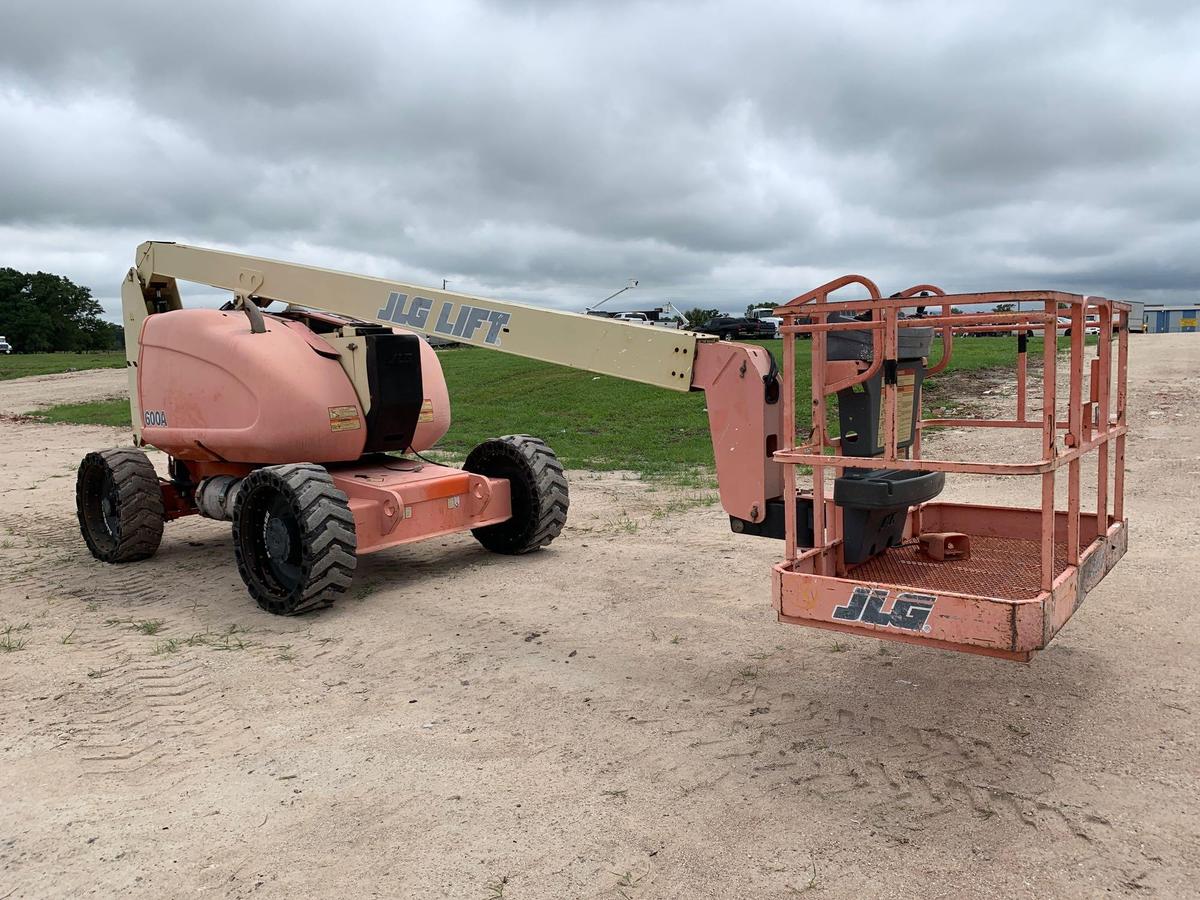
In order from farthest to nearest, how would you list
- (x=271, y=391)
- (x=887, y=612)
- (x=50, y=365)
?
(x=50, y=365) → (x=271, y=391) → (x=887, y=612)

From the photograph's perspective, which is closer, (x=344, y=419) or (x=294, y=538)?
(x=294, y=538)

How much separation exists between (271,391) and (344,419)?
1.86ft

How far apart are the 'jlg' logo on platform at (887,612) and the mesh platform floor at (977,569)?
0.85 m

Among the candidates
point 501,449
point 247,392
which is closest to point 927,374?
point 501,449

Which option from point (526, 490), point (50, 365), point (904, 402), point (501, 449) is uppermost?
point (50, 365)

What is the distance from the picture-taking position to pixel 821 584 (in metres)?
4.04

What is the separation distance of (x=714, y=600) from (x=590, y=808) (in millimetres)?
2976

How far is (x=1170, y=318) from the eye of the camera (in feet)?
163

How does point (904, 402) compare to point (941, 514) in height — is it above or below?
above

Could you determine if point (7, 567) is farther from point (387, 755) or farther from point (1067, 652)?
point (1067, 652)

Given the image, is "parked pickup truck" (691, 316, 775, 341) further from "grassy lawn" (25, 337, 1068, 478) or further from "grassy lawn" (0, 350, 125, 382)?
"grassy lawn" (0, 350, 125, 382)

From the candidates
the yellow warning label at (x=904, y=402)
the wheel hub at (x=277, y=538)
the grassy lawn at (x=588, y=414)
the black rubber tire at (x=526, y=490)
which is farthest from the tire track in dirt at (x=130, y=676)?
the grassy lawn at (x=588, y=414)

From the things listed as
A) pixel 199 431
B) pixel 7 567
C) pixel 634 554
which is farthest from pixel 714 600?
pixel 7 567

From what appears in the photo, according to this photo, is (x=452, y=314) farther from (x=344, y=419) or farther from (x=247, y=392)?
(x=247, y=392)
